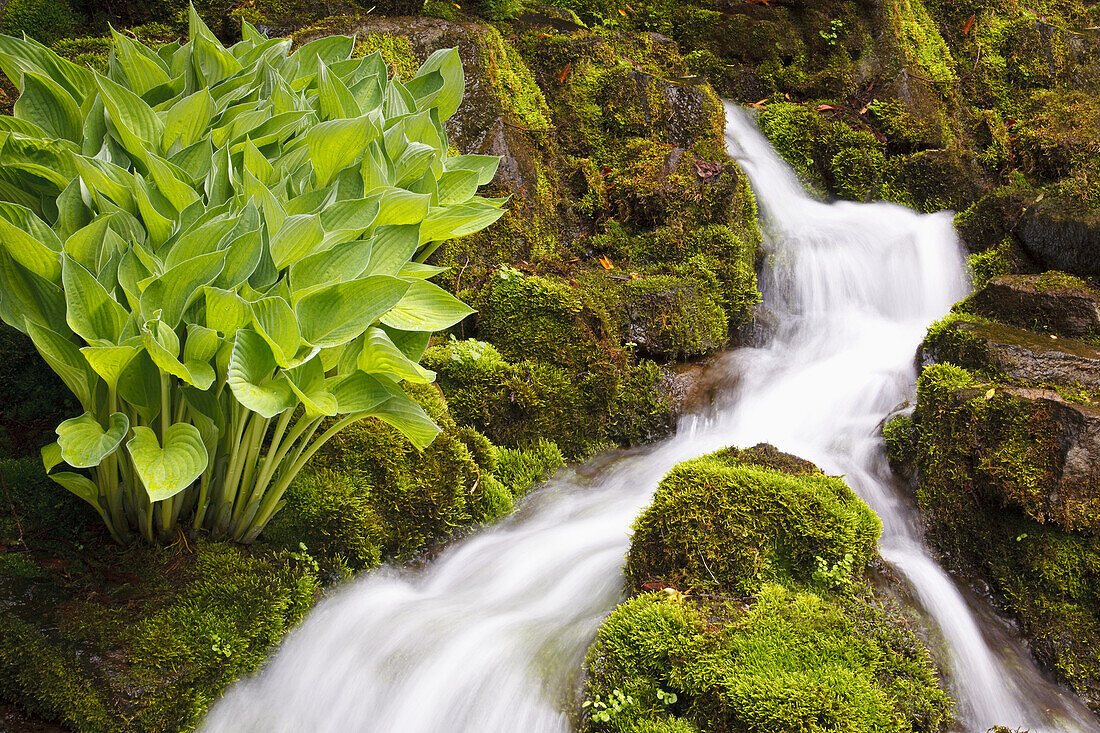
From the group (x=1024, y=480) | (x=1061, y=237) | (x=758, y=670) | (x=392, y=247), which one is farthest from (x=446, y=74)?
(x=1061, y=237)

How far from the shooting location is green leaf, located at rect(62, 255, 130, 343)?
76.5 inches

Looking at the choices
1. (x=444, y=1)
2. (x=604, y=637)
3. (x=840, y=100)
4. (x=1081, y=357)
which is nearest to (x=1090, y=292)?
(x=1081, y=357)

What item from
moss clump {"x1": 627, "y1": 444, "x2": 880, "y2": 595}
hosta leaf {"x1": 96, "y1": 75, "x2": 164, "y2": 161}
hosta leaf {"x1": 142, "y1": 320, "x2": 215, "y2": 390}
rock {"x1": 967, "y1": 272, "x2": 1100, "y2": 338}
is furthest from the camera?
rock {"x1": 967, "y1": 272, "x2": 1100, "y2": 338}

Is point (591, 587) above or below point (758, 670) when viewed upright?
below

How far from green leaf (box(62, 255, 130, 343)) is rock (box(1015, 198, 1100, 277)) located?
6.07 metres

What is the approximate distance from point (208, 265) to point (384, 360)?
0.56 m

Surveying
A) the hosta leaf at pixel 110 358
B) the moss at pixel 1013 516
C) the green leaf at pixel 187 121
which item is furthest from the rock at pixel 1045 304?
the hosta leaf at pixel 110 358

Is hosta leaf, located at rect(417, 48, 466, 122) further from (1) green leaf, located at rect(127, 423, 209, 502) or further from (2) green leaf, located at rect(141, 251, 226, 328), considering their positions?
(1) green leaf, located at rect(127, 423, 209, 502)

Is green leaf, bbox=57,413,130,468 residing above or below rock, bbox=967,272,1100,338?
above

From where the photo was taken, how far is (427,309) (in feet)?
8.52

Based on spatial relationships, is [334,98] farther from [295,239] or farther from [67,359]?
[67,359]

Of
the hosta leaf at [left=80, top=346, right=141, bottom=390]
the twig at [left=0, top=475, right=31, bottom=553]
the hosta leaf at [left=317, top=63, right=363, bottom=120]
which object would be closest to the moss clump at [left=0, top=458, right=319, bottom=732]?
the twig at [left=0, top=475, right=31, bottom=553]

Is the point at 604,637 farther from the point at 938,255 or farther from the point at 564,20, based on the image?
the point at 564,20

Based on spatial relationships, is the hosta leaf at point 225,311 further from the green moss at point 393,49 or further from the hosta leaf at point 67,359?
the green moss at point 393,49
